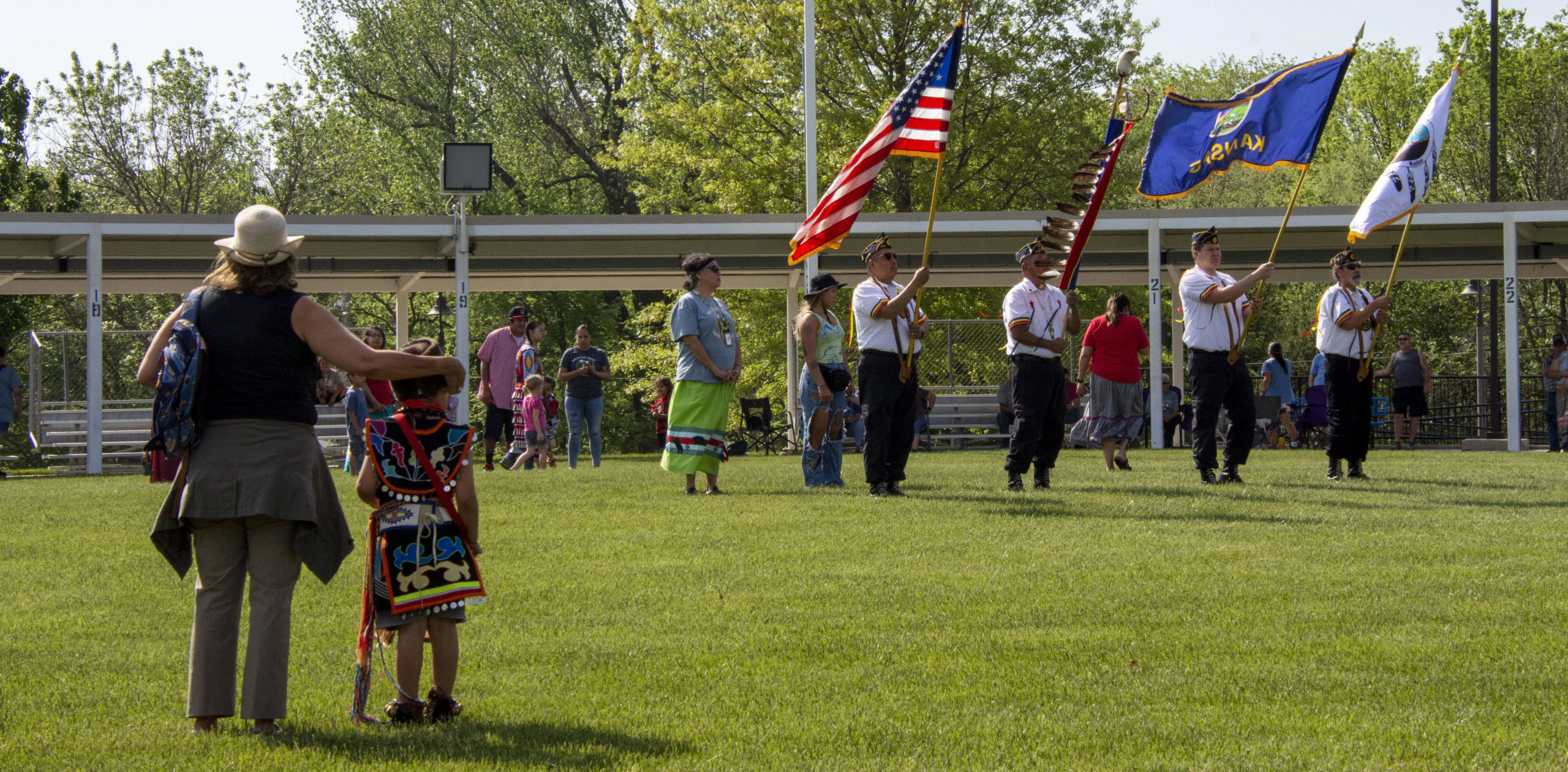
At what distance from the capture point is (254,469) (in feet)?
14.7

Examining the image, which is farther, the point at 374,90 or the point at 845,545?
the point at 374,90

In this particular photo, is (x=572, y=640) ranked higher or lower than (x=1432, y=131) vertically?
lower

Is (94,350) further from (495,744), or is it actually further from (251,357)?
(495,744)

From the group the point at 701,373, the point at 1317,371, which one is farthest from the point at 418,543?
the point at 1317,371

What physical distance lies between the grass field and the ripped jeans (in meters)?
2.34

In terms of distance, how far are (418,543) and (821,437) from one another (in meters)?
7.98

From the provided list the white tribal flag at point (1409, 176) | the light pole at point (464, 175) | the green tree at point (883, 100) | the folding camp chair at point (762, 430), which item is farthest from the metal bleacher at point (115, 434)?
the white tribal flag at point (1409, 176)

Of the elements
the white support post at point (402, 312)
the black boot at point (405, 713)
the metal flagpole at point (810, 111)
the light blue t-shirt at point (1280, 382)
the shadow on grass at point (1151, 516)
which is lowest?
the black boot at point (405, 713)

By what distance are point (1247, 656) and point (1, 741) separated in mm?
3971

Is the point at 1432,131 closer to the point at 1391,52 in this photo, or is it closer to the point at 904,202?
the point at 904,202

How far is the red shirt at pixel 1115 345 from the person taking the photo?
15477 mm

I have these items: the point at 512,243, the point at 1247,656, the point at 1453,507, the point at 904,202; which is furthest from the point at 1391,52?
the point at 1247,656

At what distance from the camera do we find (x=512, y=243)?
74.6 ft

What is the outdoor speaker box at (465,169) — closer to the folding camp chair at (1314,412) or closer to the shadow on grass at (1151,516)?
the shadow on grass at (1151,516)
